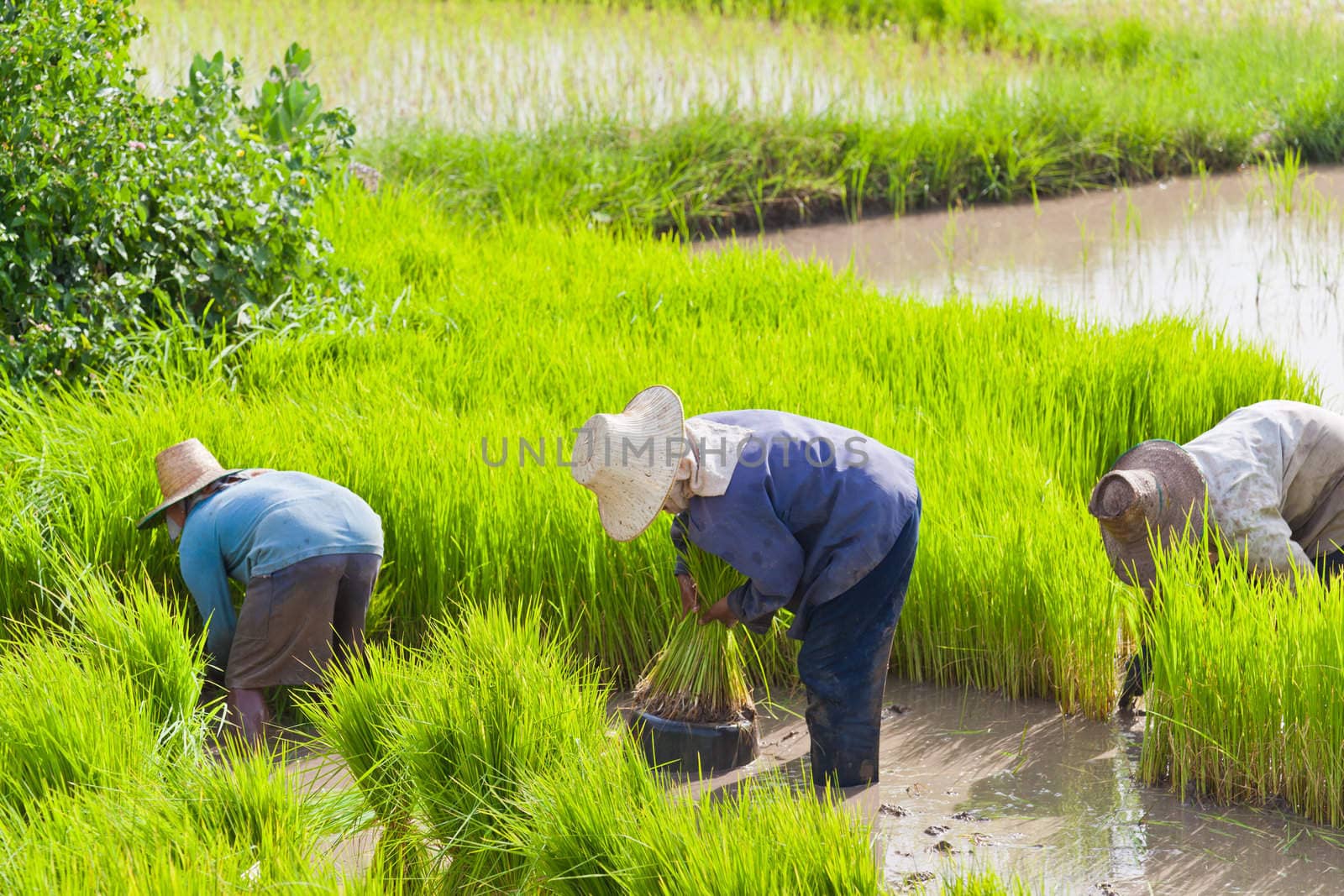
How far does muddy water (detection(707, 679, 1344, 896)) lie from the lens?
2885mm

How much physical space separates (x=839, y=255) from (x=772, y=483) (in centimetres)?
535

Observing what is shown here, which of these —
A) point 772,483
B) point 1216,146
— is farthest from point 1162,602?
point 1216,146

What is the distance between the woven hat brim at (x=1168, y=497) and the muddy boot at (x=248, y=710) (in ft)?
7.09

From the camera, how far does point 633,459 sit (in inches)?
115

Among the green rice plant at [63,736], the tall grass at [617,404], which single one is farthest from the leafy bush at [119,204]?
the green rice plant at [63,736]

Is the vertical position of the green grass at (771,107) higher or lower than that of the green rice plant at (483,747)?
higher

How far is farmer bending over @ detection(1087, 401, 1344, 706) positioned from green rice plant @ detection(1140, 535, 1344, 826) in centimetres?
7

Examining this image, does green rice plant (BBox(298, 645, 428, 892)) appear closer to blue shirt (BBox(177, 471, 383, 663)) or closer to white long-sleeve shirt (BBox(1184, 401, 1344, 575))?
blue shirt (BBox(177, 471, 383, 663))

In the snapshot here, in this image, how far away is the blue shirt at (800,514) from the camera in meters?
2.98

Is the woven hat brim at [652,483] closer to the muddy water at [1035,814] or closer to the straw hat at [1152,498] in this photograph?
the muddy water at [1035,814]

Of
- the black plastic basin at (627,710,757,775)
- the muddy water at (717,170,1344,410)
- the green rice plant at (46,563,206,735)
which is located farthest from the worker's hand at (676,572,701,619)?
the muddy water at (717,170,1344,410)

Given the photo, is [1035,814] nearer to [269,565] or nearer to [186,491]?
[269,565]

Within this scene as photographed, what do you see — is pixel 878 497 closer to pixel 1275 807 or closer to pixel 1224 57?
pixel 1275 807

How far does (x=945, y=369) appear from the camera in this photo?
199 inches
